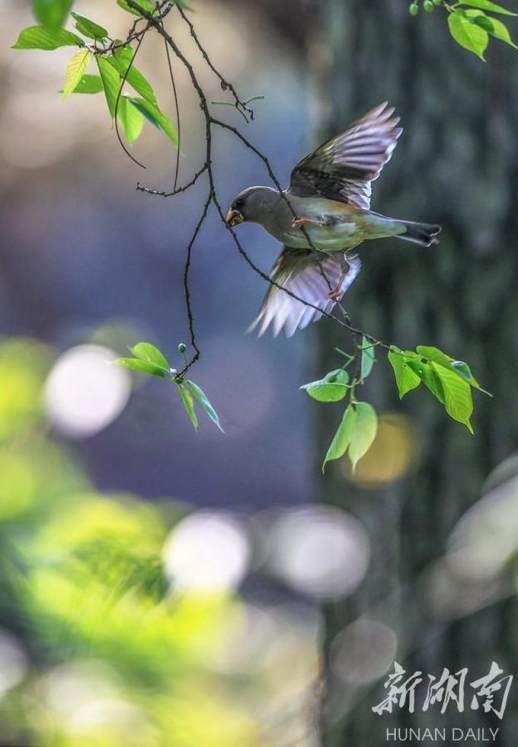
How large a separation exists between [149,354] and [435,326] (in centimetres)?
109

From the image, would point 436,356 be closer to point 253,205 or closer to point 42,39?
point 42,39

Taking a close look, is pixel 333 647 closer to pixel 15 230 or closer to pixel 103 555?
pixel 103 555

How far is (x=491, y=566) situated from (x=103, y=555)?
0.57m

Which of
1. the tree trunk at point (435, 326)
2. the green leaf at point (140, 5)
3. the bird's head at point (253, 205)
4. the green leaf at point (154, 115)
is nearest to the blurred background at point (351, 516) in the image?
the tree trunk at point (435, 326)

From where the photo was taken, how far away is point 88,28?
0.90m

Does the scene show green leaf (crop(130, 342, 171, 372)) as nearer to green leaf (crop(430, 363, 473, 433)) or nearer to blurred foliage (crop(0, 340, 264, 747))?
green leaf (crop(430, 363, 473, 433))

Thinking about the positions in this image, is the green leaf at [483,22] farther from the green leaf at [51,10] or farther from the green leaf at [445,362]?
the green leaf at [51,10]

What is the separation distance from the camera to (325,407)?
2.10 metres

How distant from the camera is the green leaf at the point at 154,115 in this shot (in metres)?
0.97

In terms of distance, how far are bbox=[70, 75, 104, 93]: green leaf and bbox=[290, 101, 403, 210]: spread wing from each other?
1.07 feet

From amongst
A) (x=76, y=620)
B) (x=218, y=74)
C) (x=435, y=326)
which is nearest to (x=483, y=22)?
(x=218, y=74)

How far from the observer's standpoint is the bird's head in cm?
136

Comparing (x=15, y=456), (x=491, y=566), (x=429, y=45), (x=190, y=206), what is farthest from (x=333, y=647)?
(x=190, y=206)

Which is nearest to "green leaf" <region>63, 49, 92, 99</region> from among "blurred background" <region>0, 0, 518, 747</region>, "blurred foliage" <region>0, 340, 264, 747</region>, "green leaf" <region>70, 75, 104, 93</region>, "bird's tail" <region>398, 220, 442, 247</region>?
"green leaf" <region>70, 75, 104, 93</region>
